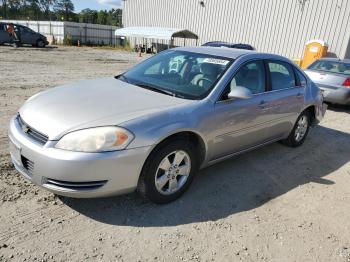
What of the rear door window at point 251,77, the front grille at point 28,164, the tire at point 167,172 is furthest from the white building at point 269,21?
the front grille at point 28,164

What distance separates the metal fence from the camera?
3231 cm

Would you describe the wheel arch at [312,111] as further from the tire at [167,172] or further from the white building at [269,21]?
the white building at [269,21]

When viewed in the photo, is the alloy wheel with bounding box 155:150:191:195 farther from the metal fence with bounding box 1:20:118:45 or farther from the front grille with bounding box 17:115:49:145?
the metal fence with bounding box 1:20:118:45

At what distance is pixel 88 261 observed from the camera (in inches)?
103

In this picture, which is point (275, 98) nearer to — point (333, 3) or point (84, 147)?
point (84, 147)

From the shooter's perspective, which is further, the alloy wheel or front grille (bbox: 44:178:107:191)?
the alloy wheel

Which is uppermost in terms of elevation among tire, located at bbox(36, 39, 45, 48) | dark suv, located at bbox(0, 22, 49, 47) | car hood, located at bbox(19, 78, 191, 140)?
car hood, located at bbox(19, 78, 191, 140)

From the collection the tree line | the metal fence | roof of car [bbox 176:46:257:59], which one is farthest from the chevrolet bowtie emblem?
the tree line

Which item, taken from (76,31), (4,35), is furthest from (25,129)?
(76,31)

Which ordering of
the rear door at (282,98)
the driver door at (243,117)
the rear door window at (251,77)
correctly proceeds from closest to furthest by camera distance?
the driver door at (243,117) → the rear door window at (251,77) → the rear door at (282,98)

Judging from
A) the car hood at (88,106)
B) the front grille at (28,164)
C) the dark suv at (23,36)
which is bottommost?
the dark suv at (23,36)

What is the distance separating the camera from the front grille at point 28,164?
293 centimetres

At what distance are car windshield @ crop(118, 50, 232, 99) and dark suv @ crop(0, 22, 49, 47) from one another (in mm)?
22111

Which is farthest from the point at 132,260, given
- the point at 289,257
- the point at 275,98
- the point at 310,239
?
the point at 275,98
